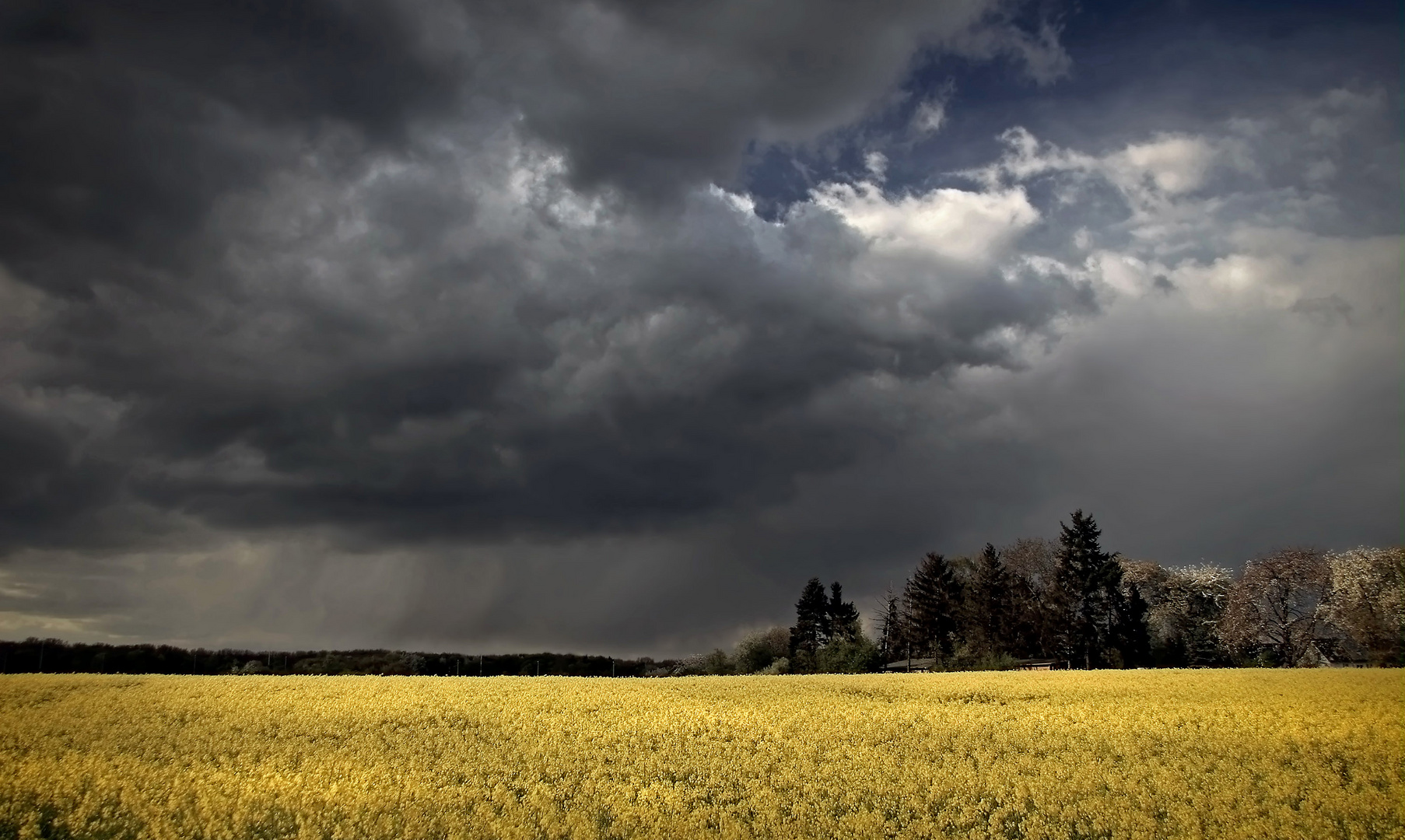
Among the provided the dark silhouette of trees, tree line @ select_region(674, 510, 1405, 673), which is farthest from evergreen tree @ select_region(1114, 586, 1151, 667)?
the dark silhouette of trees

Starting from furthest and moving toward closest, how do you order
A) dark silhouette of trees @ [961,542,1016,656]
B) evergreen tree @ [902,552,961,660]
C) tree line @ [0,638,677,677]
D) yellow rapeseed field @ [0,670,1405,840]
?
evergreen tree @ [902,552,961,660]
dark silhouette of trees @ [961,542,1016,656]
tree line @ [0,638,677,677]
yellow rapeseed field @ [0,670,1405,840]

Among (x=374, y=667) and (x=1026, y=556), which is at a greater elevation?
(x=1026, y=556)

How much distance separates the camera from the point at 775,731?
2200cm

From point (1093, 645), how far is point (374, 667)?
6944 centimetres

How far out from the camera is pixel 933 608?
102 meters

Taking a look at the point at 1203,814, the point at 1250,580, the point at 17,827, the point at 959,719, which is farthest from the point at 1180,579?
the point at 17,827

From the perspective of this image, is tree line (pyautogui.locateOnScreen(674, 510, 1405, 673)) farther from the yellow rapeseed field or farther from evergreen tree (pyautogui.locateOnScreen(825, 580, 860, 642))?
the yellow rapeseed field

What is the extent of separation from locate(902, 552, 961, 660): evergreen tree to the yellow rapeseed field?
235 feet

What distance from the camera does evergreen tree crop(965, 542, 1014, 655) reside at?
89.0 meters

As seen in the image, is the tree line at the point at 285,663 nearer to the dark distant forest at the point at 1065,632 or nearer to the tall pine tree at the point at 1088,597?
the dark distant forest at the point at 1065,632

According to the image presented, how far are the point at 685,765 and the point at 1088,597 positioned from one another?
80477 mm

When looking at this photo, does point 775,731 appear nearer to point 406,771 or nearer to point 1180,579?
point 406,771

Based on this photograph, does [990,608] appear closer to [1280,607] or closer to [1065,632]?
[1065,632]

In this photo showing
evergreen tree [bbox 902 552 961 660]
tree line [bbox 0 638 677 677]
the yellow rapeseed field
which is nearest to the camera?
the yellow rapeseed field
